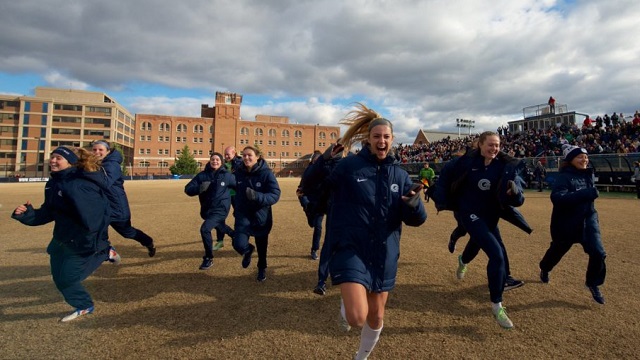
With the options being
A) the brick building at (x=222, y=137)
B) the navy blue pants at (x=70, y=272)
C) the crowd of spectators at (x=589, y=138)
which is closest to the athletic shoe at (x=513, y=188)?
the navy blue pants at (x=70, y=272)

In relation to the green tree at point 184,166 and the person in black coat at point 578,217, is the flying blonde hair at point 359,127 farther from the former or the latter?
the green tree at point 184,166

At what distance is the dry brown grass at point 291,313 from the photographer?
9.94 feet

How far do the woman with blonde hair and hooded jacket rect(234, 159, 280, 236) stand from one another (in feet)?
6.96

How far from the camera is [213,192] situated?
5840mm

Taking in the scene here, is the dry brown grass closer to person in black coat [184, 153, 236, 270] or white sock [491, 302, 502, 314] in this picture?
white sock [491, 302, 502, 314]

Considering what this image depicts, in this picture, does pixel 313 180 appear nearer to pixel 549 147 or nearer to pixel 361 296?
pixel 361 296

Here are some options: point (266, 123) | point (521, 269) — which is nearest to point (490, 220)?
point (521, 269)

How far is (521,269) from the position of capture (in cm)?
536

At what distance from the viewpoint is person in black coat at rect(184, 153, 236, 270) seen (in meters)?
5.64

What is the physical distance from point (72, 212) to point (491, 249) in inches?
185

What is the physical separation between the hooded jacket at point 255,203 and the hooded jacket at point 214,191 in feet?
2.87

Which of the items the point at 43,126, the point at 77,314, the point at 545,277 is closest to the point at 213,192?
the point at 77,314

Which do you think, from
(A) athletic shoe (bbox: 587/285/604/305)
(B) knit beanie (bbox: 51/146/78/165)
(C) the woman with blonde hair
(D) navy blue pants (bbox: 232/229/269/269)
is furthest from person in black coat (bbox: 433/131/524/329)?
(B) knit beanie (bbox: 51/146/78/165)

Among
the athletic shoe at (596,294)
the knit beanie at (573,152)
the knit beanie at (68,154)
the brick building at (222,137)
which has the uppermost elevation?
the brick building at (222,137)
